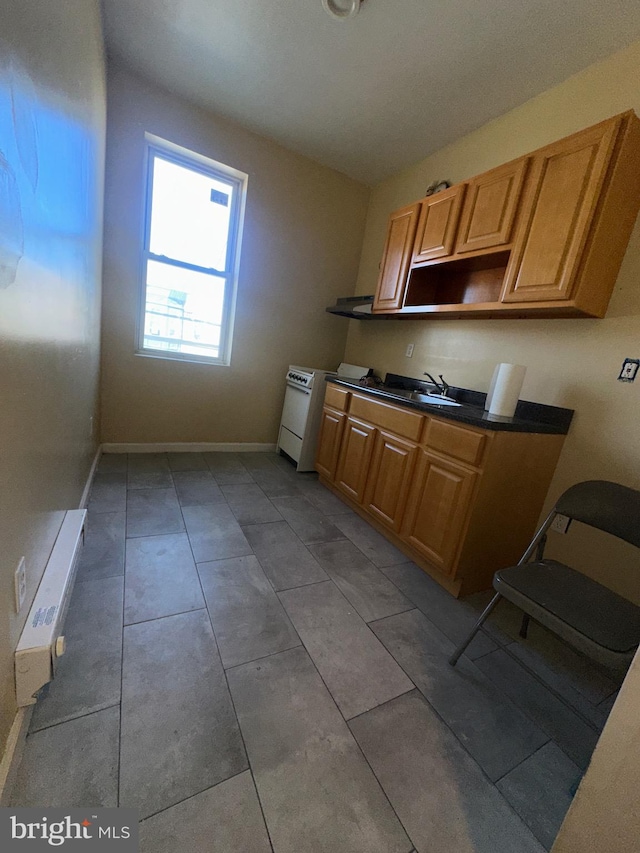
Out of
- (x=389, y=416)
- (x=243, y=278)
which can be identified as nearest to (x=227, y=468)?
(x=389, y=416)

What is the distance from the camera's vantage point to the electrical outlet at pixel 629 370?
1573 mm

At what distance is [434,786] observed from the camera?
0.92 meters

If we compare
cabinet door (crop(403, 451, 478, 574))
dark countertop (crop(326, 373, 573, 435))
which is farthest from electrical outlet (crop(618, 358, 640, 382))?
cabinet door (crop(403, 451, 478, 574))

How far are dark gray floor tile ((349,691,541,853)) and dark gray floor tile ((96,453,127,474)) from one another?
7.60 feet

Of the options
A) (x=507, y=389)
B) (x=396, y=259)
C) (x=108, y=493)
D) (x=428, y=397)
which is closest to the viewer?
(x=507, y=389)

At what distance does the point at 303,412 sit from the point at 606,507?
2215 mm

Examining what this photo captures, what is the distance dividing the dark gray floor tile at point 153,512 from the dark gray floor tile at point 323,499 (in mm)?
970

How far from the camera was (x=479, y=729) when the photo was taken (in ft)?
3.58

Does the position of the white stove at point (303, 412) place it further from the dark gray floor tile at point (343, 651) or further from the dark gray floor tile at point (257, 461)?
the dark gray floor tile at point (343, 651)

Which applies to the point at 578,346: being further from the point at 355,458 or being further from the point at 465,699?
the point at 465,699

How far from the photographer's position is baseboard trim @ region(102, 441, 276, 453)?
9.54 feet

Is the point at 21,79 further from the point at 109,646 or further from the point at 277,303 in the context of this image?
the point at 277,303

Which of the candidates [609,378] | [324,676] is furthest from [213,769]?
[609,378]

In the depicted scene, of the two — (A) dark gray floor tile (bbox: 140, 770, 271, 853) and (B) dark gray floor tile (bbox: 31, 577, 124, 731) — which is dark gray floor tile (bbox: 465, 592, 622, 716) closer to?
(A) dark gray floor tile (bbox: 140, 770, 271, 853)
